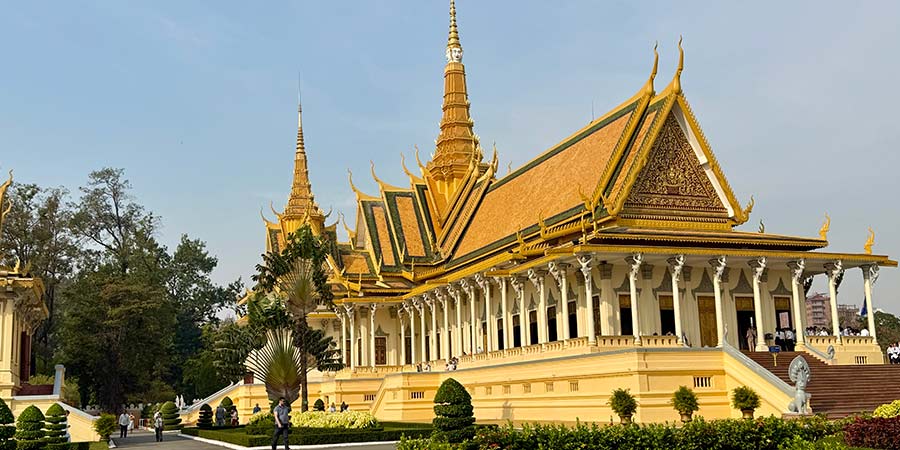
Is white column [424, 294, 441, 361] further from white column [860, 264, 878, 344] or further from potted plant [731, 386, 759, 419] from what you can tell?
potted plant [731, 386, 759, 419]

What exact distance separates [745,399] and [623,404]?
2832 millimetres

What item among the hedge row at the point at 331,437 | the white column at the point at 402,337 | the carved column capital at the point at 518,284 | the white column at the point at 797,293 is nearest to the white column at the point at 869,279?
the white column at the point at 797,293

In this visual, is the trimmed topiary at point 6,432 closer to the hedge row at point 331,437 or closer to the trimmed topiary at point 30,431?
the trimmed topiary at point 30,431

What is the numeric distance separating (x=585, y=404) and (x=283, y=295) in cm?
953

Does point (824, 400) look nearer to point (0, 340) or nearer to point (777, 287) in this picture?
point (777, 287)

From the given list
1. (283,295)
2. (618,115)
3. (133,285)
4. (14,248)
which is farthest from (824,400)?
(14,248)

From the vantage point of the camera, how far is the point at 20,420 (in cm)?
2350

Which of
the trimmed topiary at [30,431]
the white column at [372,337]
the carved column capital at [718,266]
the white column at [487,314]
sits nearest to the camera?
the trimmed topiary at [30,431]

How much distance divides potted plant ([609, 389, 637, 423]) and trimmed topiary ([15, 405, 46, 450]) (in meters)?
13.9

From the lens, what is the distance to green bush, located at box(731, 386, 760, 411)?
21652mm

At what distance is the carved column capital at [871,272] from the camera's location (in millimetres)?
28688

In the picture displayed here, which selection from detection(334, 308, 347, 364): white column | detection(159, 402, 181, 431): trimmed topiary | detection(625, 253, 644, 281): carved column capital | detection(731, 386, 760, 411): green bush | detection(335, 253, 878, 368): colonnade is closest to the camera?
detection(731, 386, 760, 411): green bush

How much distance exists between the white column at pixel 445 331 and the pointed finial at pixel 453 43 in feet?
54.3

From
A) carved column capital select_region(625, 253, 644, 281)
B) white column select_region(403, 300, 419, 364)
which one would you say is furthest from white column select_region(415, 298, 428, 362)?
carved column capital select_region(625, 253, 644, 281)
